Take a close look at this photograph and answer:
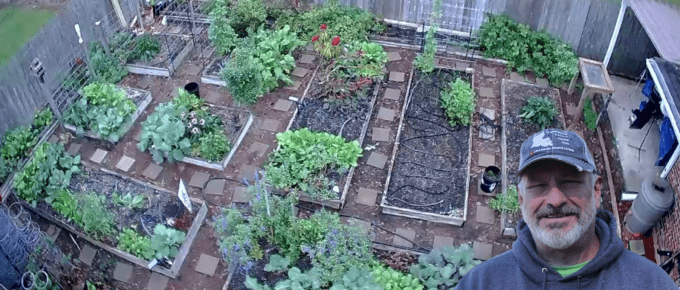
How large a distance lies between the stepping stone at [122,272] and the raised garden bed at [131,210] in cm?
10

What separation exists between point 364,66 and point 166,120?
3.54m

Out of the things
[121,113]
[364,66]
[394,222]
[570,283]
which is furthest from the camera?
[364,66]

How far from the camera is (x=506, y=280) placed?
9.43 feet

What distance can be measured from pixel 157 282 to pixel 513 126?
5.97 meters

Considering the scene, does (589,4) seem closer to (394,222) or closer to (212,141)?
(394,222)

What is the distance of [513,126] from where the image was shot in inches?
325

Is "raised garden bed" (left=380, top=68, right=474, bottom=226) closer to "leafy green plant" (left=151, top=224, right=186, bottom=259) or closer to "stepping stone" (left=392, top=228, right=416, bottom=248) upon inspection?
"stepping stone" (left=392, top=228, right=416, bottom=248)

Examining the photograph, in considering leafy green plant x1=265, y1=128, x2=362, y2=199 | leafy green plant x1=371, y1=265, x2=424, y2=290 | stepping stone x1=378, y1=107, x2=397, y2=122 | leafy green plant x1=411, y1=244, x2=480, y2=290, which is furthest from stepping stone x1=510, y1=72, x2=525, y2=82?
leafy green plant x1=371, y1=265, x2=424, y2=290

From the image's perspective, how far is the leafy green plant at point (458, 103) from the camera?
325 inches

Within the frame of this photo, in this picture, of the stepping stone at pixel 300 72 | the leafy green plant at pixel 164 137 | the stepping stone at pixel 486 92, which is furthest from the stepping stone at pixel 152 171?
the stepping stone at pixel 486 92

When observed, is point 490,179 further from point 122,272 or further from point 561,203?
point 122,272

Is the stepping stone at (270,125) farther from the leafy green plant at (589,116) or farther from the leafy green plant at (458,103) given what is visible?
the leafy green plant at (589,116)

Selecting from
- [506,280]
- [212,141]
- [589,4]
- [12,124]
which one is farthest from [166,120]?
[589,4]

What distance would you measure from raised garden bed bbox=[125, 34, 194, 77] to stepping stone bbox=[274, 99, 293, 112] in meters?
2.23
